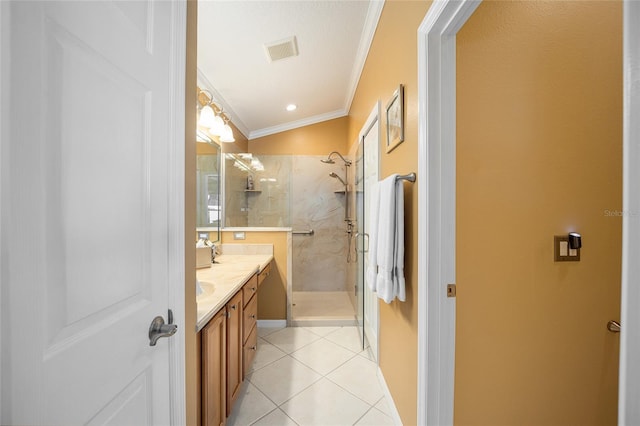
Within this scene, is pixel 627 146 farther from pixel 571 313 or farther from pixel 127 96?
pixel 571 313

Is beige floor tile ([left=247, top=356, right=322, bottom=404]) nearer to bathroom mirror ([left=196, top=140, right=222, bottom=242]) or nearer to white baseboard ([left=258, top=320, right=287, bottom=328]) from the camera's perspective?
white baseboard ([left=258, top=320, right=287, bottom=328])

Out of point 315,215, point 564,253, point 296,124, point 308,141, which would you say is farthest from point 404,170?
point 296,124

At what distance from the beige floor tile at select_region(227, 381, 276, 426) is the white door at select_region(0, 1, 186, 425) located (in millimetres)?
877

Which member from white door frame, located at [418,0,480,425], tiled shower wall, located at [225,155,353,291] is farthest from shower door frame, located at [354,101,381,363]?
tiled shower wall, located at [225,155,353,291]

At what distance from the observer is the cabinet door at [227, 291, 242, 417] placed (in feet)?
4.32

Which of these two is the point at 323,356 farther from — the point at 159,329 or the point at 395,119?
the point at 395,119

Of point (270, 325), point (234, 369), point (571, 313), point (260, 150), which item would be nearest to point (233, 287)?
point (234, 369)

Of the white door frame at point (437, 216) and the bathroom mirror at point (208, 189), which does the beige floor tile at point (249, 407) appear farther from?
Answer: the bathroom mirror at point (208, 189)

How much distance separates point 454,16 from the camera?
0.91m

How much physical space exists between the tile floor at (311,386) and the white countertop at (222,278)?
2.60 ft

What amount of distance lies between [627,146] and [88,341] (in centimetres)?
108

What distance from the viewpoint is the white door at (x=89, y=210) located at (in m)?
0.40

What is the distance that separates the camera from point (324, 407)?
155cm

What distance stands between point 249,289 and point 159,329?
1.02m
